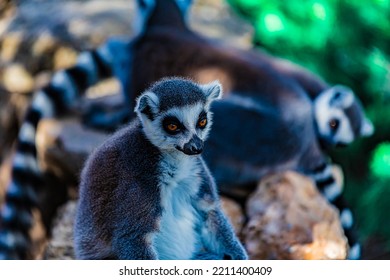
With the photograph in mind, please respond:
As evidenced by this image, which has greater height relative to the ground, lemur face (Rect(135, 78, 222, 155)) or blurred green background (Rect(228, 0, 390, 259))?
lemur face (Rect(135, 78, 222, 155))

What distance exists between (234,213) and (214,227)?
2.53 feet

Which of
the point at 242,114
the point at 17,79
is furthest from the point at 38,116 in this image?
the point at 242,114

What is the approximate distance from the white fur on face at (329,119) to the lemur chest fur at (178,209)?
1.43 m

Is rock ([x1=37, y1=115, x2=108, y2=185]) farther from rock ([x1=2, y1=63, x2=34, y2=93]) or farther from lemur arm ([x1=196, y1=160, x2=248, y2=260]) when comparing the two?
lemur arm ([x1=196, y1=160, x2=248, y2=260])

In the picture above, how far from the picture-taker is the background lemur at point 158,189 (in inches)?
A: 64.2

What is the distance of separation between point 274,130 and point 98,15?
5.13ft

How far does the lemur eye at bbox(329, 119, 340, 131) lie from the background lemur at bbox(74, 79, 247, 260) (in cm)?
140

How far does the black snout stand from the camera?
1.56 metres

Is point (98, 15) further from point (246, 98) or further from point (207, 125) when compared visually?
point (207, 125)

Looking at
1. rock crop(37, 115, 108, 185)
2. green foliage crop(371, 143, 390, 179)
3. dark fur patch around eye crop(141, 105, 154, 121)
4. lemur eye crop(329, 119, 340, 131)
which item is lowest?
rock crop(37, 115, 108, 185)

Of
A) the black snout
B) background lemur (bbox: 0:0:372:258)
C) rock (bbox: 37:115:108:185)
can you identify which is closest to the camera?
the black snout

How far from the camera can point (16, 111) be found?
380 cm

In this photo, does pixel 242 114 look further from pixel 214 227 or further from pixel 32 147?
pixel 214 227

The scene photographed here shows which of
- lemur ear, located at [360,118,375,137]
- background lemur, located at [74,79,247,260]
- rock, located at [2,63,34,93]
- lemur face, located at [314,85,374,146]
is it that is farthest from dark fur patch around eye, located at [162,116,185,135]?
rock, located at [2,63,34,93]
